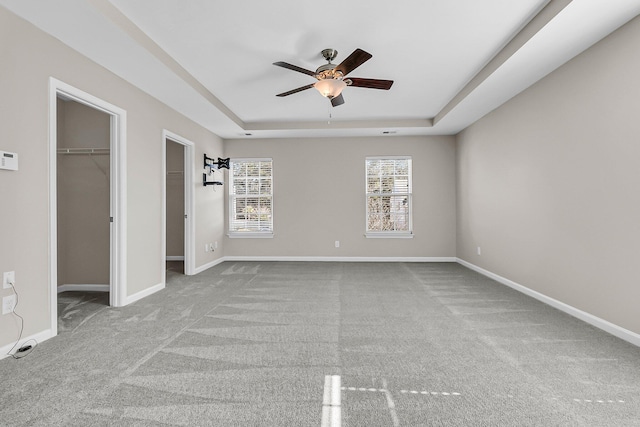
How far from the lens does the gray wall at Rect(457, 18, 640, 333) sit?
2.54 meters

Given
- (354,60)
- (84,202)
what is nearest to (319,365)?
(354,60)

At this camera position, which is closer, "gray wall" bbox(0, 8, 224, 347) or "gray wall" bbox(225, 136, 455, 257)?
"gray wall" bbox(0, 8, 224, 347)

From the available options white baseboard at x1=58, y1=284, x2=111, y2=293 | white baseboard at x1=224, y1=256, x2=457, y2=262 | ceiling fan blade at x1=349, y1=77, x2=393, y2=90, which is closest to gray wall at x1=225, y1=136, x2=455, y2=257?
white baseboard at x1=224, y1=256, x2=457, y2=262

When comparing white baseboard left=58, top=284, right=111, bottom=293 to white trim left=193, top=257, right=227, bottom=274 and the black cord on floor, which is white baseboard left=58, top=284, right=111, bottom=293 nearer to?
white trim left=193, top=257, right=227, bottom=274

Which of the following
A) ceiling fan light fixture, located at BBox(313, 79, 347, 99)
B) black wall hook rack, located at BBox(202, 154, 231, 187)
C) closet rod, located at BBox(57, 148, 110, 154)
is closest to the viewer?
ceiling fan light fixture, located at BBox(313, 79, 347, 99)

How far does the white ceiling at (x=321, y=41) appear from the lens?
98.1 inches

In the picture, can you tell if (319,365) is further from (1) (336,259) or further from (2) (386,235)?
(2) (386,235)

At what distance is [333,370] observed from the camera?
2084 mm

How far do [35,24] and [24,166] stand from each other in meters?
1.10

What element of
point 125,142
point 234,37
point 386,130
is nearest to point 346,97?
point 386,130

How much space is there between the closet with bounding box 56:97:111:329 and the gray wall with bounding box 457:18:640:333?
5.27 metres

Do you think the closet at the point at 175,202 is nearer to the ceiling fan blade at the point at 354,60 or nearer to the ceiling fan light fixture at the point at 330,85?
the ceiling fan light fixture at the point at 330,85

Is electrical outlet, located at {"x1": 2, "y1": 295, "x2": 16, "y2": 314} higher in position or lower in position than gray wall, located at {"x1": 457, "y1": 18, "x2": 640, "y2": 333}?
lower

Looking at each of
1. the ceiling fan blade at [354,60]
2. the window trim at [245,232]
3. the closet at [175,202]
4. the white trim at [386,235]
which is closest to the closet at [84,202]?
the closet at [175,202]
